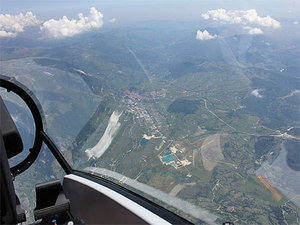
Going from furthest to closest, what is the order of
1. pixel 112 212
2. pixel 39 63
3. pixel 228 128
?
1. pixel 39 63
2. pixel 228 128
3. pixel 112 212

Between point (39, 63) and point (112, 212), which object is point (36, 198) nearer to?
point (112, 212)

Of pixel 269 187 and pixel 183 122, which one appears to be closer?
pixel 269 187

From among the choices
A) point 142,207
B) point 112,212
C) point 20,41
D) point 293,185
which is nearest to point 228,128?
point 293,185

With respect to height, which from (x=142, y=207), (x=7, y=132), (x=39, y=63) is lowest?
(x=142, y=207)

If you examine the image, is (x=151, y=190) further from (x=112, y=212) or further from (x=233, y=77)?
Result: (x=233, y=77)

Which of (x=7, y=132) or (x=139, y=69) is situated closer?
(x=7, y=132)

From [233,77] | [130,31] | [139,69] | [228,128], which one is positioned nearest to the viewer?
[228,128]

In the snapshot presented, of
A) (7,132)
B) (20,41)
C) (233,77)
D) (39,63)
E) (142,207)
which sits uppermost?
(20,41)

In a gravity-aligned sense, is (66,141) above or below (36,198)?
above

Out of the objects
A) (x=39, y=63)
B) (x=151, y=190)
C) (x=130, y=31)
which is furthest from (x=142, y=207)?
(x=130, y=31)
